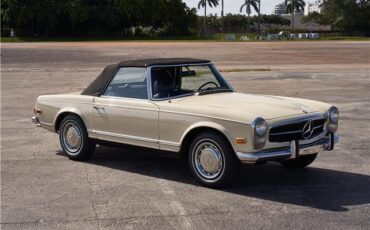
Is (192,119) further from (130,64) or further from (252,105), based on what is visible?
(130,64)

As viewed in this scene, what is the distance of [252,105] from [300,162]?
1.28m

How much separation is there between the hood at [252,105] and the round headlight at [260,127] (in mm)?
86

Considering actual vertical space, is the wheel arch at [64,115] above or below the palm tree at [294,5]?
below

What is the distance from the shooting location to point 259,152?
233 inches

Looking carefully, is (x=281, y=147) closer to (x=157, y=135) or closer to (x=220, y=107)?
(x=220, y=107)

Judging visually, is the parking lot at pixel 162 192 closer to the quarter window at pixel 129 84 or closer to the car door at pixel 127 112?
the car door at pixel 127 112

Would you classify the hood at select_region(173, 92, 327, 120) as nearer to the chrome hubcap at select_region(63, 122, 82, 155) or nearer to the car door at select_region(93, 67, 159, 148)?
the car door at select_region(93, 67, 159, 148)

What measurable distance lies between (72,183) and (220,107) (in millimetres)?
1928

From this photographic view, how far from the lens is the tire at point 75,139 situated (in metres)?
7.66

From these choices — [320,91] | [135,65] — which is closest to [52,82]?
[320,91]

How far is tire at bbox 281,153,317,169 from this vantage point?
7.12m

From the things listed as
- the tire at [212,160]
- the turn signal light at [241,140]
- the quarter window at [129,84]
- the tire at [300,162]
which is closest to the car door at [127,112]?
the quarter window at [129,84]

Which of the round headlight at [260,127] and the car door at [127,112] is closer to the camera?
the round headlight at [260,127]

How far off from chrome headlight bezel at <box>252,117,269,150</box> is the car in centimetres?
1
